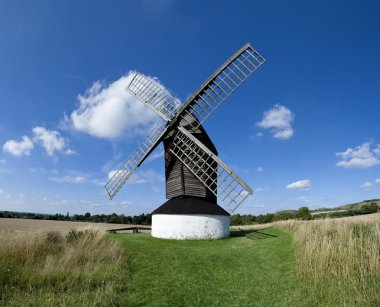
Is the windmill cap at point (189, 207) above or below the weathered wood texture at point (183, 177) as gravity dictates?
below

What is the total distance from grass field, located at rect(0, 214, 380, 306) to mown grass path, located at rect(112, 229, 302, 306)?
0.03 metres

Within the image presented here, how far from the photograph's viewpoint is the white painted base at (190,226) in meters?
20.1

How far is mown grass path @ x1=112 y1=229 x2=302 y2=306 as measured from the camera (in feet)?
26.8

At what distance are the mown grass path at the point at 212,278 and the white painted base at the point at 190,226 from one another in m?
5.35

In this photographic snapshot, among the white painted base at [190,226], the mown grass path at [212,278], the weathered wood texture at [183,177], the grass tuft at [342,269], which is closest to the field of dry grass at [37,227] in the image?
the mown grass path at [212,278]

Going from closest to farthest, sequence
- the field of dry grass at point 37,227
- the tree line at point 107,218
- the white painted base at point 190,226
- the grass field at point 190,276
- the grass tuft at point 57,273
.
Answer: the grass tuft at point 57,273 → the grass field at point 190,276 → the field of dry grass at point 37,227 → the white painted base at point 190,226 → the tree line at point 107,218

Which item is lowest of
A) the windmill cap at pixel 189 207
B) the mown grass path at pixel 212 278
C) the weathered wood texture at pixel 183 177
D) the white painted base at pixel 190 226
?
the mown grass path at pixel 212 278

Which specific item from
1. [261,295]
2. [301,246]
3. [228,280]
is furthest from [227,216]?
[261,295]

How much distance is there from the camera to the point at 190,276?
10.4 m

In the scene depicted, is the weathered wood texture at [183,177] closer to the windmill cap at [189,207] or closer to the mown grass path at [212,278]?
the windmill cap at [189,207]

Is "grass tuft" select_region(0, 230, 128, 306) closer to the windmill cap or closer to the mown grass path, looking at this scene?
the mown grass path

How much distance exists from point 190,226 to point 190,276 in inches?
383

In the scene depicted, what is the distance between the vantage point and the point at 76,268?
9.34 meters

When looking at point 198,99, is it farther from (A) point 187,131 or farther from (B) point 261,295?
(B) point 261,295
